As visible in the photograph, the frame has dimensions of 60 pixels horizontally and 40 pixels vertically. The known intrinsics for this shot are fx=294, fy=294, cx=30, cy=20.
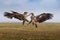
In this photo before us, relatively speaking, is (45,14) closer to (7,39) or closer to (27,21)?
(27,21)

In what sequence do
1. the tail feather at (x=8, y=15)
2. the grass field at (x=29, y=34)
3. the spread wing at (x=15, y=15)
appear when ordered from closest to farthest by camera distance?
the tail feather at (x=8, y=15), the spread wing at (x=15, y=15), the grass field at (x=29, y=34)

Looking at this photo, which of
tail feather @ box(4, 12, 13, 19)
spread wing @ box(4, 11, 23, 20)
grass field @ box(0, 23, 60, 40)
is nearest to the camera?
tail feather @ box(4, 12, 13, 19)

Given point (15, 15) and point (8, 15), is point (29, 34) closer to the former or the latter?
point (15, 15)

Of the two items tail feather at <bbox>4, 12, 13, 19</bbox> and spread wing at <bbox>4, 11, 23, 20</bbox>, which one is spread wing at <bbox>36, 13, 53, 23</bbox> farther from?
tail feather at <bbox>4, 12, 13, 19</bbox>

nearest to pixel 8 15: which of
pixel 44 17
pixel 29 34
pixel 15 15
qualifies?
pixel 15 15

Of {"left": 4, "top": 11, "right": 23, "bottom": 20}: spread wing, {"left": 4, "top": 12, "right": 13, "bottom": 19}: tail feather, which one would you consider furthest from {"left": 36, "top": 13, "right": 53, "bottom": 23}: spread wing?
{"left": 4, "top": 12, "right": 13, "bottom": 19}: tail feather

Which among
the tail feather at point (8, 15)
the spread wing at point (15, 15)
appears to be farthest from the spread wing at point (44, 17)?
the tail feather at point (8, 15)

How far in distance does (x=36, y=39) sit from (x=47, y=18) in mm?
2193

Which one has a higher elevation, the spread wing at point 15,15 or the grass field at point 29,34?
the spread wing at point 15,15

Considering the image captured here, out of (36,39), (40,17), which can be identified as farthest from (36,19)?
(36,39)

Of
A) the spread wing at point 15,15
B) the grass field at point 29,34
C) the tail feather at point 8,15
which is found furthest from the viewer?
the grass field at point 29,34

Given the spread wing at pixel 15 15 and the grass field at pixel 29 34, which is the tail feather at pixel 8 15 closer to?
the spread wing at pixel 15 15

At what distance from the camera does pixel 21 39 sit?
26.0m

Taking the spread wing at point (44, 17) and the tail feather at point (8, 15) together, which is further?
the spread wing at point (44, 17)
